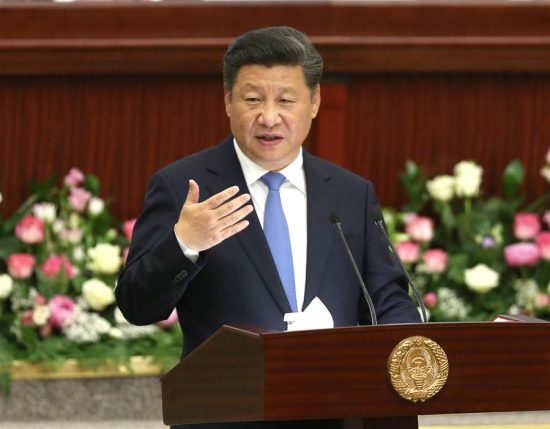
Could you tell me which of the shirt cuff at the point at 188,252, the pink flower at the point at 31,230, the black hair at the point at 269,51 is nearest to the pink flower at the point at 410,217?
the pink flower at the point at 31,230

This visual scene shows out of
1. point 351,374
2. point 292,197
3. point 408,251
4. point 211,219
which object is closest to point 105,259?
point 408,251

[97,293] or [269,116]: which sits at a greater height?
[269,116]

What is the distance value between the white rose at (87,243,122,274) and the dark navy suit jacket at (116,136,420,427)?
50.3 inches

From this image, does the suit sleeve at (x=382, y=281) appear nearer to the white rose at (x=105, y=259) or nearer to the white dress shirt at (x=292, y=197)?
the white dress shirt at (x=292, y=197)

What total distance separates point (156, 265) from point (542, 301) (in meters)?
1.80

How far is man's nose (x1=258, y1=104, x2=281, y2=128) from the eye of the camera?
84.0 inches

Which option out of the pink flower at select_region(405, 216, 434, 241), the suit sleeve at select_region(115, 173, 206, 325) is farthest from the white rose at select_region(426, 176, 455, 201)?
the suit sleeve at select_region(115, 173, 206, 325)

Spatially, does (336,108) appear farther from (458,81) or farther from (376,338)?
(376,338)


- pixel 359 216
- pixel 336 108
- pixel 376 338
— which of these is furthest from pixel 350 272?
pixel 336 108

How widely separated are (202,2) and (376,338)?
2.28 meters

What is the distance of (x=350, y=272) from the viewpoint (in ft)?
7.10

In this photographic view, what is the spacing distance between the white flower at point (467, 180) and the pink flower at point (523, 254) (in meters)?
0.23

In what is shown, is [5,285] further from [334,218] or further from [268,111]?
[334,218]

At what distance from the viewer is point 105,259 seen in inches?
136
